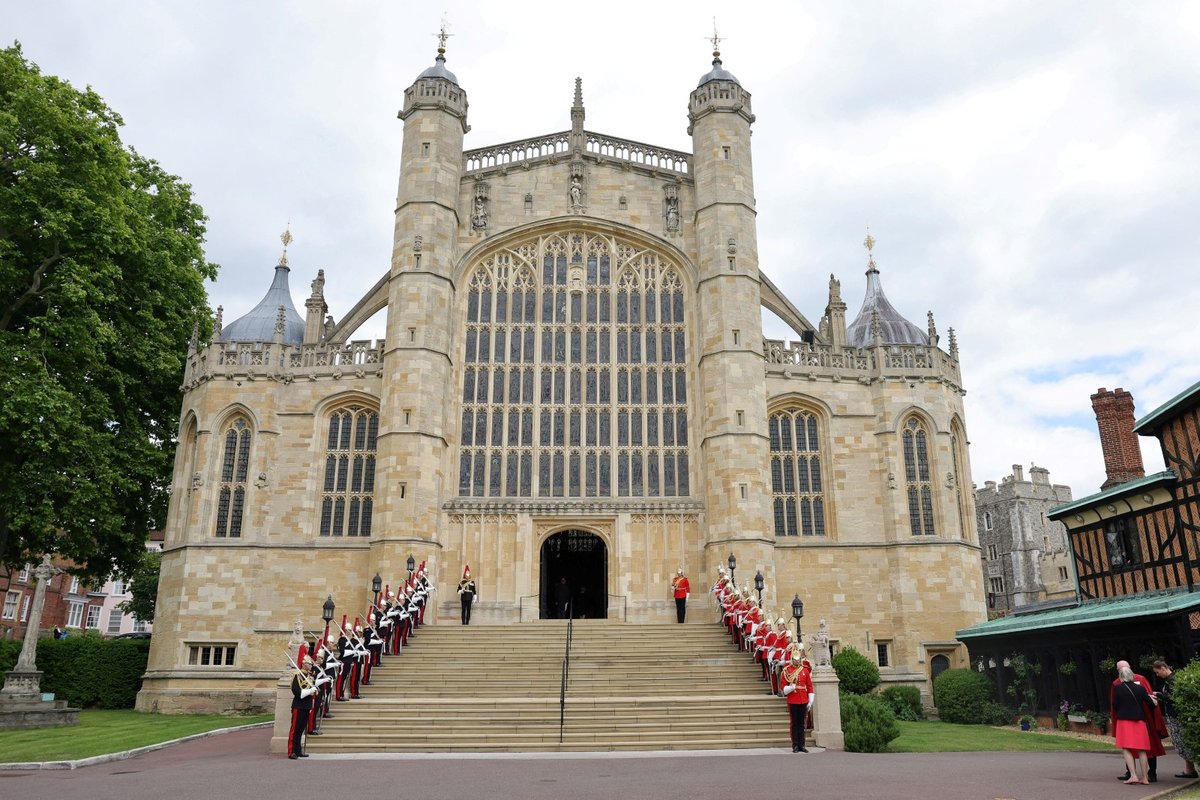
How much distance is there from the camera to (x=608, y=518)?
26031 millimetres

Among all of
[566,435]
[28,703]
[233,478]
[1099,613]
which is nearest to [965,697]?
[1099,613]


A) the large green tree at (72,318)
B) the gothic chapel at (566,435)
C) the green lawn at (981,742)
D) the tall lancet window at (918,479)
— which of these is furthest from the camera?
the tall lancet window at (918,479)

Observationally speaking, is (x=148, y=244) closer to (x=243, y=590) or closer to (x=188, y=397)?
(x=188, y=397)

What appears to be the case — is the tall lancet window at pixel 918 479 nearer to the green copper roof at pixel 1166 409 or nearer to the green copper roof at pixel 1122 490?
the green copper roof at pixel 1122 490

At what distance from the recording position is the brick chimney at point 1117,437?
25.4 meters

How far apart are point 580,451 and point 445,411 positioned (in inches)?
166

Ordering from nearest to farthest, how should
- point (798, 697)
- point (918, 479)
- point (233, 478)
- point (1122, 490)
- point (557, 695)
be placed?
point (798, 697)
point (557, 695)
point (1122, 490)
point (233, 478)
point (918, 479)

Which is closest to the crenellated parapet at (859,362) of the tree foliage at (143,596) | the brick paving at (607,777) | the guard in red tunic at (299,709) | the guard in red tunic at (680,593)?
the guard in red tunic at (680,593)

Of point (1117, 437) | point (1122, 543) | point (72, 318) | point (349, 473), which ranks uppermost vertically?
point (72, 318)

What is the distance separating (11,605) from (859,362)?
43.0 metres

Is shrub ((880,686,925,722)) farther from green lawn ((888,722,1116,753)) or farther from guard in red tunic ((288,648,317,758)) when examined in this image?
guard in red tunic ((288,648,317,758))

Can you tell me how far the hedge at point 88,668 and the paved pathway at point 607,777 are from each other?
1321 centimetres

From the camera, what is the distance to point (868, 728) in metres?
15.4

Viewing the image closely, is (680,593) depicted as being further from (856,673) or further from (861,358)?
(861,358)
